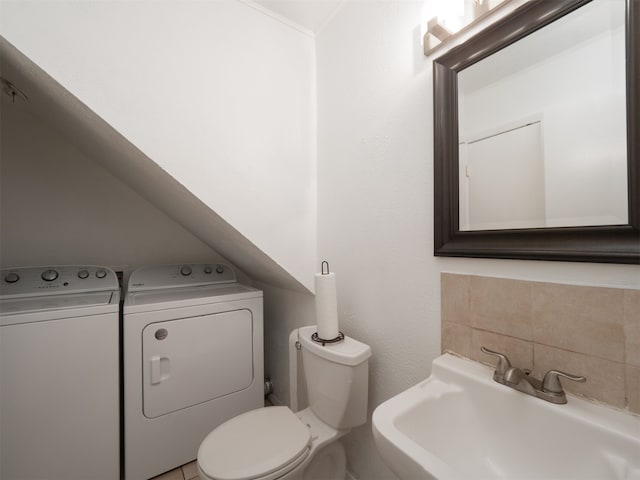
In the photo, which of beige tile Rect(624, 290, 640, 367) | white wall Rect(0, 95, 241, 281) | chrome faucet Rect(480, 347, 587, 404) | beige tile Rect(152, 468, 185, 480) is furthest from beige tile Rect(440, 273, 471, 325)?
white wall Rect(0, 95, 241, 281)

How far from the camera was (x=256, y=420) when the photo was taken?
1270 mm

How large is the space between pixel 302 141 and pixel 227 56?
554mm

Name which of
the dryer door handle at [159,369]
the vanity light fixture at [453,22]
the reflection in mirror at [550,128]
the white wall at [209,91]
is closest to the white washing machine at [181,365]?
the dryer door handle at [159,369]

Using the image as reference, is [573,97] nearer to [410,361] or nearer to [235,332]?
[410,361]

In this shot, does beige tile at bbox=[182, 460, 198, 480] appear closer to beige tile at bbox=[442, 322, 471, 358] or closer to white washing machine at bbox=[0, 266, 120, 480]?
white washing machine at bbox=[0, 266, 120, 480]

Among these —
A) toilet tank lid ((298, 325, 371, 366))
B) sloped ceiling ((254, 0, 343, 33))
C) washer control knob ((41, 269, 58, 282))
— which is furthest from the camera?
washer control knob ((41, 269, 58, 282))

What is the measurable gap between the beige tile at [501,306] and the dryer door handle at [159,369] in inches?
64.0

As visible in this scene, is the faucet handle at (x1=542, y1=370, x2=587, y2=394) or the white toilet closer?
the faucet handle at (x1=542, y1=370, x2=587, y2=394)

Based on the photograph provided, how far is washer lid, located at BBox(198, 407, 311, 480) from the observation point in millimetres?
1000

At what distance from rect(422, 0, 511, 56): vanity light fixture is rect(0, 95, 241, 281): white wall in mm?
2206

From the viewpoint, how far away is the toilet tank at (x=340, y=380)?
1165 millimetres

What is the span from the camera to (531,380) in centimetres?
76

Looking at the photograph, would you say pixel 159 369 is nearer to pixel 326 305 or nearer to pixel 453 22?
pixel 326 305

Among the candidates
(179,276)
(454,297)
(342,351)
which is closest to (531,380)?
(454,297)
